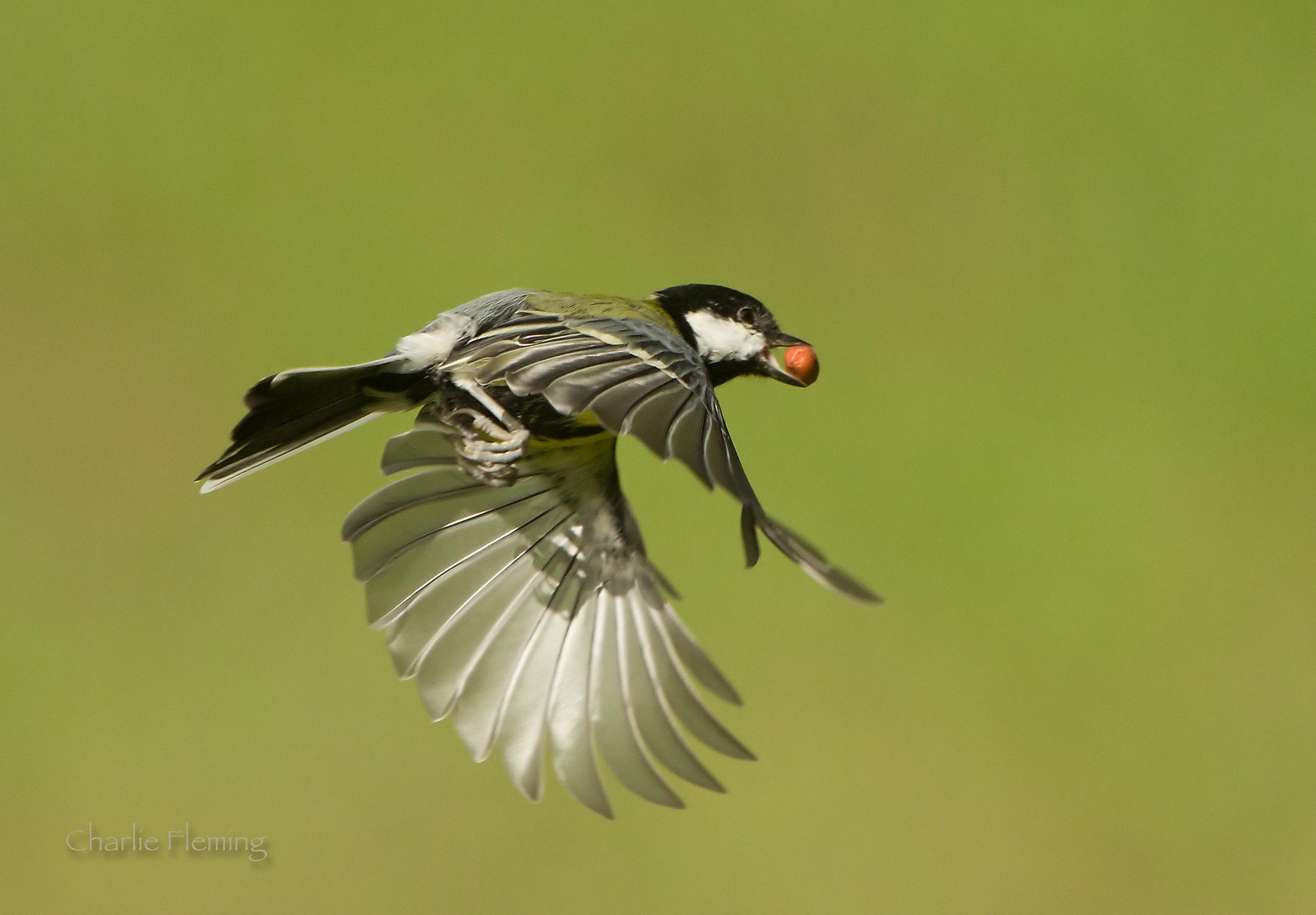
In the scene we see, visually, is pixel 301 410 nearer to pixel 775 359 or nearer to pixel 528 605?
pixel 528 605

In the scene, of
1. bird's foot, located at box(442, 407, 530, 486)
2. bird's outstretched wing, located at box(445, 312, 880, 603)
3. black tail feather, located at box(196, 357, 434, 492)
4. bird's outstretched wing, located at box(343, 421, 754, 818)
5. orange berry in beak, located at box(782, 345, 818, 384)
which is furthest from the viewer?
orange berry in beak, located at box(782, 345, 818, 384)

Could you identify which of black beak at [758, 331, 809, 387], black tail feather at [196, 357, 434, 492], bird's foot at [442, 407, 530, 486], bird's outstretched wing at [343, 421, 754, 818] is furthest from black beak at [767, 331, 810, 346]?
black tail feather at [196, 357, 434, 492]

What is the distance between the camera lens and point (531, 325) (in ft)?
6.71

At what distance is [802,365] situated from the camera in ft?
8.01

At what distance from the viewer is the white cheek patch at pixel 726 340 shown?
2.50m

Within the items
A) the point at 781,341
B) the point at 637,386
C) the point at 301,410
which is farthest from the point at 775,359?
the point at 301,410

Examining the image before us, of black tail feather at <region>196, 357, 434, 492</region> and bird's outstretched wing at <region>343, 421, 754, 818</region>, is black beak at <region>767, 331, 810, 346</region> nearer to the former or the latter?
bird's outstretched wing at <region>343, 421, 754, 818</region>

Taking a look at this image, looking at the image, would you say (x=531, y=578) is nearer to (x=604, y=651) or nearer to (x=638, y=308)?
(x=604, y=651)

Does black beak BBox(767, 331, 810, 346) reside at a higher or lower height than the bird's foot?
higher

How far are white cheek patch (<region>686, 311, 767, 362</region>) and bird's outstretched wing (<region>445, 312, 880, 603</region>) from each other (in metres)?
0.39

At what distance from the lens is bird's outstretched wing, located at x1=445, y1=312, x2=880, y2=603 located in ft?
4.66

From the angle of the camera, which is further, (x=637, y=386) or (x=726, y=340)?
(x=726, y=340)

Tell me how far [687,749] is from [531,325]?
0.79 m

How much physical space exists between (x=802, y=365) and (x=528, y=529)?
0.65 metres
